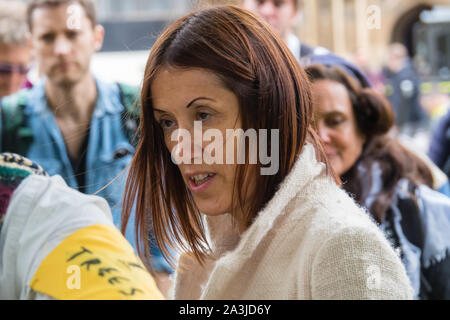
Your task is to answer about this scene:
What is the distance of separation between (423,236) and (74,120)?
2.64 ft

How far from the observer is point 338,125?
137 cm

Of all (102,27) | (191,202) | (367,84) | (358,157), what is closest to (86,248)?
(191,202)

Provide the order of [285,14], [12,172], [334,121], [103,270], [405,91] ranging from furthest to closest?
[405,91]
[285,14]
[334,121]
[12,172]
[103,270]

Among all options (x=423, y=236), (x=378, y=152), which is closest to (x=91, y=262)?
(x=423, y=236)

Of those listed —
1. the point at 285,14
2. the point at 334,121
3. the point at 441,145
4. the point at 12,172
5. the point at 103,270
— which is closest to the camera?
the point at 103,270

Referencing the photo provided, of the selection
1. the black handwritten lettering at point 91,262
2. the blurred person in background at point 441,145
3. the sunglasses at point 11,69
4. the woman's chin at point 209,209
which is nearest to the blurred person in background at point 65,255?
the black handwritten lettering at point 91,262

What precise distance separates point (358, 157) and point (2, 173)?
2.76 ft

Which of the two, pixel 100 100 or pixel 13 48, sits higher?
pixel 13 48

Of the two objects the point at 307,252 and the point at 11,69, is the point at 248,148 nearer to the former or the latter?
the point at 307,252

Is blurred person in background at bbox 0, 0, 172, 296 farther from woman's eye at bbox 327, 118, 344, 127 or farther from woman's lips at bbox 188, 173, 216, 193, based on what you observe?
woman's eye at bbox 327, 118, 344, 127

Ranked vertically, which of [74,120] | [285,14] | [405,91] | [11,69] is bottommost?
[74,120]

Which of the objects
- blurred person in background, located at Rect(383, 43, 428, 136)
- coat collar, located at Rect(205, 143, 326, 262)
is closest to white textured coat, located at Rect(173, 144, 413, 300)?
coat collar, located at Rect(205, 143, 326, 262)

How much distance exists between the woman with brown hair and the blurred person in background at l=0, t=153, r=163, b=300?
5.3 inches

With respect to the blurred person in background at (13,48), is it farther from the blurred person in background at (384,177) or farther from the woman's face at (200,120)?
the blurred person in background at (384,177)
